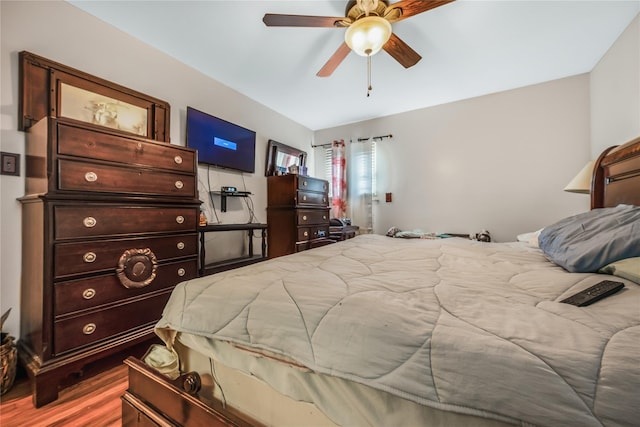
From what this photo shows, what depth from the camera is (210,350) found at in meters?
0.71

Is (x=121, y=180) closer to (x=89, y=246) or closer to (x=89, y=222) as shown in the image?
(x=89, y=222)

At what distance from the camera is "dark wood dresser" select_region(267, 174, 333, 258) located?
9.55 ft

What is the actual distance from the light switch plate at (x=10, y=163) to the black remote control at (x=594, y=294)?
2.60m

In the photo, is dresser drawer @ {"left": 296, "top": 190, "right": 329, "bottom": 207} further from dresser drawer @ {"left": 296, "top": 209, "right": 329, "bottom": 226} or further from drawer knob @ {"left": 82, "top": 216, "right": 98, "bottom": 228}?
drawer knob @ {"left": 82, "top": 216, "right": 98, "bottom": 228}

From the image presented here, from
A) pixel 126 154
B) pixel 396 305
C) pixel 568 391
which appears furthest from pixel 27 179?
pixel 568 391

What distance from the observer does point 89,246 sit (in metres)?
1.31

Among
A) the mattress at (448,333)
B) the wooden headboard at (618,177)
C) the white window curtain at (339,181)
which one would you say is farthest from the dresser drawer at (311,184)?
the wooden headboard at (618,177)

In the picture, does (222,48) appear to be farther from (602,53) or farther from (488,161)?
(602,53)

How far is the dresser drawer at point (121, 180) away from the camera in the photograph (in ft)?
4.14

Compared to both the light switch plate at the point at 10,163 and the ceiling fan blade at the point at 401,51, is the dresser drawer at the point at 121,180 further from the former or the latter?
the ceiling fan blade at the point at 401,51

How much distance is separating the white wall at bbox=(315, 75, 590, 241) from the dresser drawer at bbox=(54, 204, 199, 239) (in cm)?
274

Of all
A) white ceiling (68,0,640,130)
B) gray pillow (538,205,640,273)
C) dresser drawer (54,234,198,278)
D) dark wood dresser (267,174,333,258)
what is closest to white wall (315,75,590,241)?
white ceiling (68,0,640,130)

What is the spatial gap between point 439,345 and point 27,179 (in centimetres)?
225

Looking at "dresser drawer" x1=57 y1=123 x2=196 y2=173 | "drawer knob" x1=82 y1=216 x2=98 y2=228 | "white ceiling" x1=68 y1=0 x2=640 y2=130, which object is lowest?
"drawer knob" x1=82 y1=216 x2=98 y2=228
